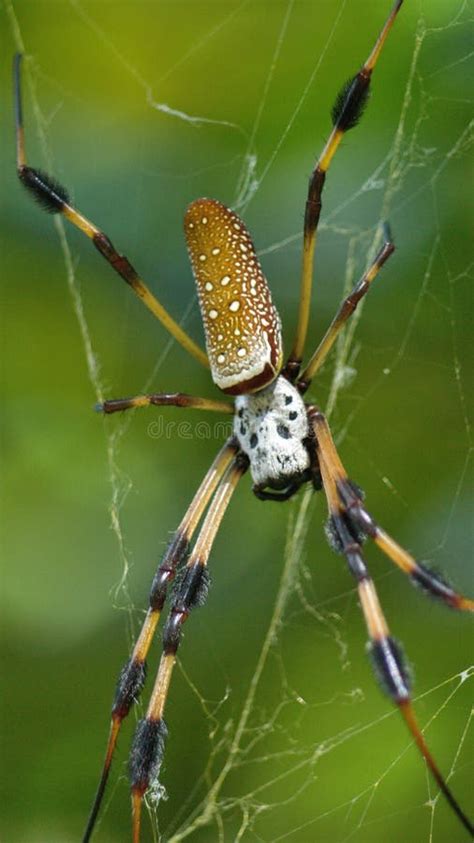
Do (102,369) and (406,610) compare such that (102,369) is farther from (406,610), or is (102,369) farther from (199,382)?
(406,610)

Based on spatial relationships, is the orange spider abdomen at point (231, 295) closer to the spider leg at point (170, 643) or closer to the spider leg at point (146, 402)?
the spider leg at point (146, 402)

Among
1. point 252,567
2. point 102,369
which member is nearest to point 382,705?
point 252,567

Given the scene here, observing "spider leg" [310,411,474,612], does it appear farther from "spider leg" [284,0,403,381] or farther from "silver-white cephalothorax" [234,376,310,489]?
"spider leg" [284,0,403,381]

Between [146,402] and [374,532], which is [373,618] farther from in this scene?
[146,402]

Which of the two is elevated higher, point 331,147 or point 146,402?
point 331,147
